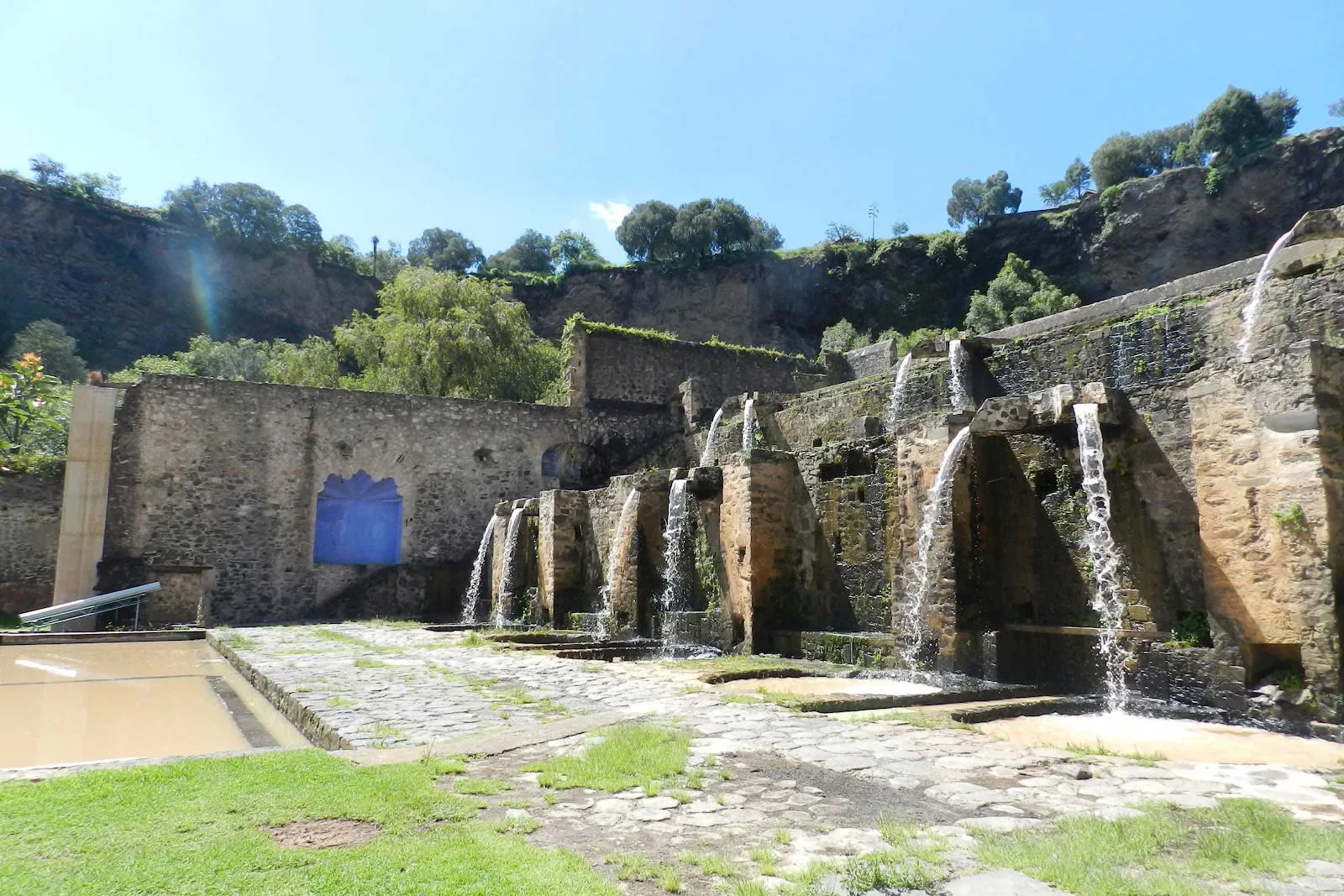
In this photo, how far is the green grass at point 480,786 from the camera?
11.7 ft

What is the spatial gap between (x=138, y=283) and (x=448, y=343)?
1108 inches

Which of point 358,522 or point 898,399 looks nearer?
point 898,399

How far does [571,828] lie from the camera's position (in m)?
3.11

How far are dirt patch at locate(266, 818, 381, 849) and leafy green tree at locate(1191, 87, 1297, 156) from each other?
1776 inches

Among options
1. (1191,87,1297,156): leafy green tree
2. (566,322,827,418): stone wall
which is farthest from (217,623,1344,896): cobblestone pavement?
(1191,87,1297,156): leafy green tree

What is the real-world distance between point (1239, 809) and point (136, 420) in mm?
18364

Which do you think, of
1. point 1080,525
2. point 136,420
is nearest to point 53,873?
point 1080,525

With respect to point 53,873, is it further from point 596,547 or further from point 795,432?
point 795,432

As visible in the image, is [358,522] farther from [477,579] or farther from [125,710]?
[125,710]

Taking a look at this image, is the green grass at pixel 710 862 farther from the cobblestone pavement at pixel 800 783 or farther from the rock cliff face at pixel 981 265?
the rock cliff face at pixel 981 265

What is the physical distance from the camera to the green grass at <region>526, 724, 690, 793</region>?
3730mm

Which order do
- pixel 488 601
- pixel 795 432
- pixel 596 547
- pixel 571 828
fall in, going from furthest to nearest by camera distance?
pixel 488 601
pixel 795 432
pixel 596 547
pixel 571 828

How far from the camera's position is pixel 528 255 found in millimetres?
58312

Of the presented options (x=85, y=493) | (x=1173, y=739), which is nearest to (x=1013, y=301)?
(x=85, y=493)
